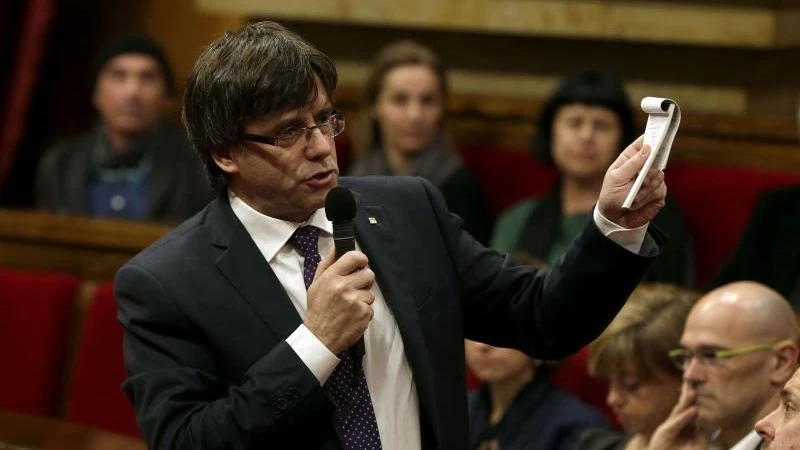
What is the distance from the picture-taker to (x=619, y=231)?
1709mm

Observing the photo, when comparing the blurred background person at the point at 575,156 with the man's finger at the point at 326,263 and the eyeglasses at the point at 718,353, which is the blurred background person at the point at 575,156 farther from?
the man's finger at the point at 326,263

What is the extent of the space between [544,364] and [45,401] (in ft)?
4.54

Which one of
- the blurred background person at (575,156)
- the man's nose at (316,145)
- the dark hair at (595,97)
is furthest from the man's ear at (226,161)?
the dark hair at (595,97)

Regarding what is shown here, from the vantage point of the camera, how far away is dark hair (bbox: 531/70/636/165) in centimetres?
359

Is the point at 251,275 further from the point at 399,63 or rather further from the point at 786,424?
the point at 399,63

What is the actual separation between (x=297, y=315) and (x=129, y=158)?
8.37 feet

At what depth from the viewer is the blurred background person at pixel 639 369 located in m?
2.56

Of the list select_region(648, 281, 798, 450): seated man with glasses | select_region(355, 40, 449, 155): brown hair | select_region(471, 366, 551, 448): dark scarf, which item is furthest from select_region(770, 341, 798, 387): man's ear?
select_region(355, 40, 449, 155): brown hair

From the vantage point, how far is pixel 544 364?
2793 mm

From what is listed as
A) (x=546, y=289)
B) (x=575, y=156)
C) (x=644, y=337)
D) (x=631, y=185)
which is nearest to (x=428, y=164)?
(x=575, y=156)

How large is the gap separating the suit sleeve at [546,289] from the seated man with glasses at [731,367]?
60cm

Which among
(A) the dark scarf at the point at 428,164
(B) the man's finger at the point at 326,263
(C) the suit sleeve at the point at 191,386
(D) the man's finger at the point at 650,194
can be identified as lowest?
(A) the dark scarf at the point at 428,164

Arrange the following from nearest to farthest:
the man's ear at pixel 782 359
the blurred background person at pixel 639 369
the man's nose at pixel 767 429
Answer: the man's nose at pixel 767 429, the man's ear at pixel 782 359, the blurred background person at pixel 639 369

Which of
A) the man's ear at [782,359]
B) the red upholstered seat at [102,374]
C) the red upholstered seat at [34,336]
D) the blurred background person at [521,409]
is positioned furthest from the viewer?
the red upholstered seat at [34,336]
